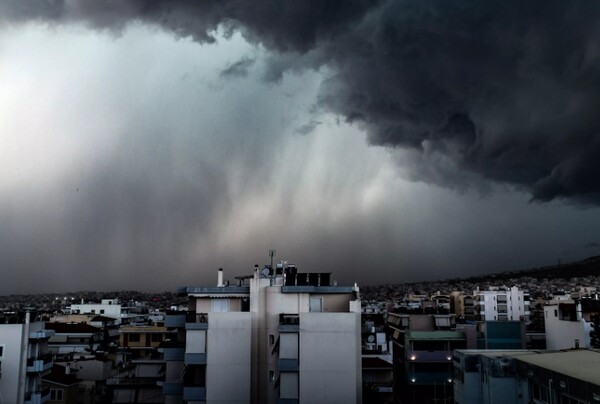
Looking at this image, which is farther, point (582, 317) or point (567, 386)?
point (582, 317)

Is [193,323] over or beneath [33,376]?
over

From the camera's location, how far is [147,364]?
5878 cm

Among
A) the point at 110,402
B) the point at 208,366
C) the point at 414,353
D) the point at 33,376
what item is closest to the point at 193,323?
the point at 208,366

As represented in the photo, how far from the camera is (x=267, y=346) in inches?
1674

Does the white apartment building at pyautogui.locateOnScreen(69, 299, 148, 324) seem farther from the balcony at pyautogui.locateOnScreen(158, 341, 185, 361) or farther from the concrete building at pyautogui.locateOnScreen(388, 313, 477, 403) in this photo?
the balcony at pyautogui.locateOnScreen(158, 341, 185, 361)

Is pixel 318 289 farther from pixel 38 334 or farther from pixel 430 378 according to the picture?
pixel 430 378

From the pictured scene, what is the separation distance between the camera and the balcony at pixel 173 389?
143 feet

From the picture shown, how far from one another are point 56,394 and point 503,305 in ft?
286

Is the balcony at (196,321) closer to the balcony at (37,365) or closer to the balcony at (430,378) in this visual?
the balcony at (37,365)

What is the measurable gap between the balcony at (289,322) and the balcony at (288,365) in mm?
2108

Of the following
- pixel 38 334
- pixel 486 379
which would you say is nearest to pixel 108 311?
pixel 38 334

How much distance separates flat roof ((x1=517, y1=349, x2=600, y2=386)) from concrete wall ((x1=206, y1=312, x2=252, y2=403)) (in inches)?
724

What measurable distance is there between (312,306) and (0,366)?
25.6m

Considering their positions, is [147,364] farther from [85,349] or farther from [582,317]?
[582,317]
